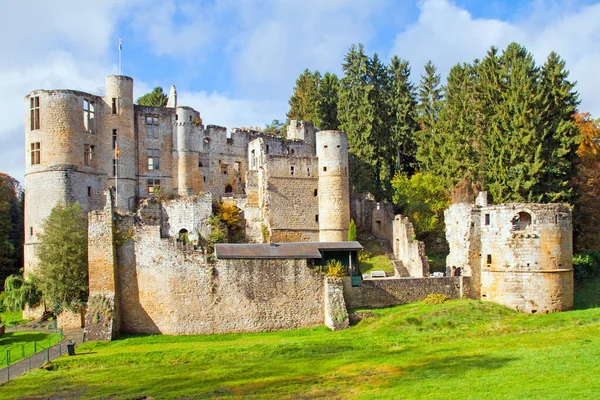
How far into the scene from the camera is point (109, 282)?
1296 inches

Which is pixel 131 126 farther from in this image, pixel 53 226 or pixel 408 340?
pixel 408 340

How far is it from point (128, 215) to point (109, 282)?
3.66 meters

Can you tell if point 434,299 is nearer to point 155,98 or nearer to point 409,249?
point 409,249

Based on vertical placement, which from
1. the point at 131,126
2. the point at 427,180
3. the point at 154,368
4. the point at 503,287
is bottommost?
the point at 154,368

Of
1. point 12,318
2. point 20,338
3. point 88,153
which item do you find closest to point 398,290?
point 20,338

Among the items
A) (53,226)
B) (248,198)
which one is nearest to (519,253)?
(248,198)

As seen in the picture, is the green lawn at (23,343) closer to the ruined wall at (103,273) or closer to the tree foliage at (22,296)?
the ruined wall at (103,273)

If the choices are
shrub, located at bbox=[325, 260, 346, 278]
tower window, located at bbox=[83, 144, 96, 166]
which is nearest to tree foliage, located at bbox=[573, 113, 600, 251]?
shrub, located at bbox=[325, 260, 346, 278]

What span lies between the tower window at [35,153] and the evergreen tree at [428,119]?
30.5 m

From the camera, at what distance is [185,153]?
50500 mm

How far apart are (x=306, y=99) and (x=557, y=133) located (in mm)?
30120

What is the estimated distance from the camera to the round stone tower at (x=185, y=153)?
50.2m

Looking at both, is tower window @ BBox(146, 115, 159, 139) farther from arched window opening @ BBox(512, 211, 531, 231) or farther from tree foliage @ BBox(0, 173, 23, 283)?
arched window opening @ BBox(512, 211, 531, 231)

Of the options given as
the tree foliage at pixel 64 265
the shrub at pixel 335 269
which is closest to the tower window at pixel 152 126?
the tree foliage at pixel 64 265
